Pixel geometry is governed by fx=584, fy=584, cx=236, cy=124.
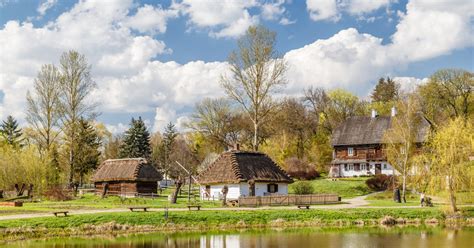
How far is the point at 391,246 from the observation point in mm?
23984

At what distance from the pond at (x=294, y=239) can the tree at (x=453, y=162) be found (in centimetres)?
440

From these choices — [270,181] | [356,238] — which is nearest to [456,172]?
[356,238]

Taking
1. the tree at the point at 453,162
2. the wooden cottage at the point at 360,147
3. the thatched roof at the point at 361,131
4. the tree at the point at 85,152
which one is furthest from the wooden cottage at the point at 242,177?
the thatched roof at the point at 361,131

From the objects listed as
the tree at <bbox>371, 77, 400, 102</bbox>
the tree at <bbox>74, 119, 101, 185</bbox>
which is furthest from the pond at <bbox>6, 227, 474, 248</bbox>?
the tree at <bbox>371, 77, 400, 102</bbox>

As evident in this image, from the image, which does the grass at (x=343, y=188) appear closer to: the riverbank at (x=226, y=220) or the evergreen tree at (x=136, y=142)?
the riverbank at (x=226, y=220)

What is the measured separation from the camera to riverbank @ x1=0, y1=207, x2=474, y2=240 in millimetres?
31656

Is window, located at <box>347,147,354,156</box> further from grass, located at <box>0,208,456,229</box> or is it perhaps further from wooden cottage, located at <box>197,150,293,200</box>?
grass, located at <box>0,208,456,229</box>

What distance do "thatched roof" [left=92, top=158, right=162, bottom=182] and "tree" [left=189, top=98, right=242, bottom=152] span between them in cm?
2444

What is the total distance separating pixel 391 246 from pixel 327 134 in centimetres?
5614

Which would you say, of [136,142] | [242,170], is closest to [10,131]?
[136,142]

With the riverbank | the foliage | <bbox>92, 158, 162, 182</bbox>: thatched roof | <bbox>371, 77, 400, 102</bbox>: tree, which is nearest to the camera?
the riverbank

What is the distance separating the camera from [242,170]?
4675 cm

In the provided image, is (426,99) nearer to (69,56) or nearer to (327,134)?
(327,134)

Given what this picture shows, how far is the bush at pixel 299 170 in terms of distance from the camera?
60.6 metres
